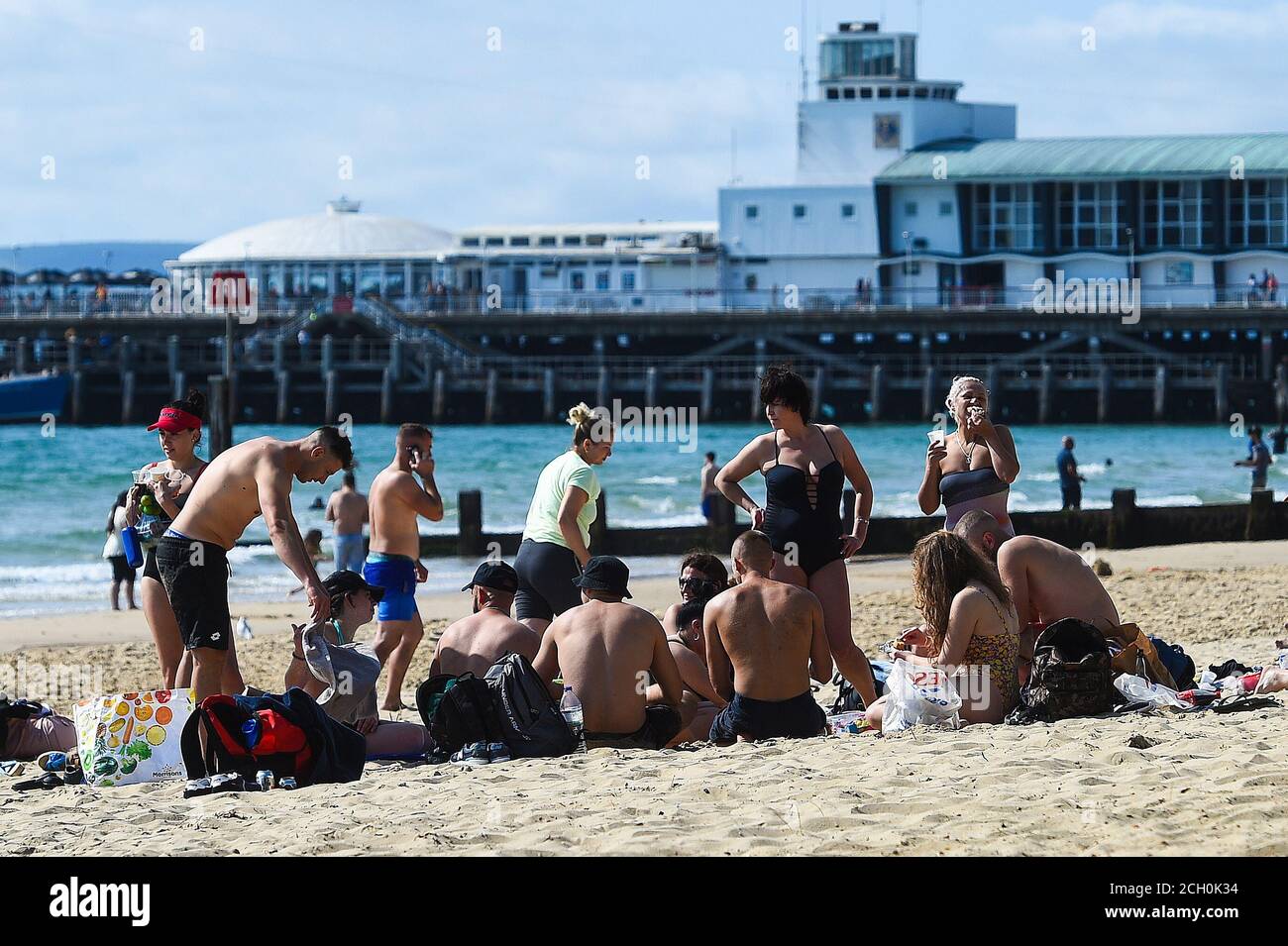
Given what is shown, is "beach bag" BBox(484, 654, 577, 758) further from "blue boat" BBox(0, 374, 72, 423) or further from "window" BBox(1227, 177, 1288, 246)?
"window" BBox(1227, 177, 1288, 246)

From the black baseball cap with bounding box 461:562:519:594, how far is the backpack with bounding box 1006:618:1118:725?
2.24m

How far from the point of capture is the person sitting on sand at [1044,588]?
6.94 m

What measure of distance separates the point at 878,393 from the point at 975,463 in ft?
134

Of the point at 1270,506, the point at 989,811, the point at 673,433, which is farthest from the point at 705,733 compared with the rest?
the point at 673,433

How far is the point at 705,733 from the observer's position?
6.96 m

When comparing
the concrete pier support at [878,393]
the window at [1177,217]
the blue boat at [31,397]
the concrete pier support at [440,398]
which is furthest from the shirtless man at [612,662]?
the window at [1177,217]

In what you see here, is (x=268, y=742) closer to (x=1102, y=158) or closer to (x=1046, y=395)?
(x=1046, y=395)

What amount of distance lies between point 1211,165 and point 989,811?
54882mm

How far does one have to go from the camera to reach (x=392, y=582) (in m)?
8.80

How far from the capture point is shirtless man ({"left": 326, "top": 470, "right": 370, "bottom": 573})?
13.0 meters

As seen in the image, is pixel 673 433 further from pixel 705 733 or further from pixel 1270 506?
pixel 705 733

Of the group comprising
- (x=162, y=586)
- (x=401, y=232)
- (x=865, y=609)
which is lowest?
(x=865, y=609)

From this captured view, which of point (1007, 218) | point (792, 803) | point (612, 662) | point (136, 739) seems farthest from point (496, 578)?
point (1007, 218)
